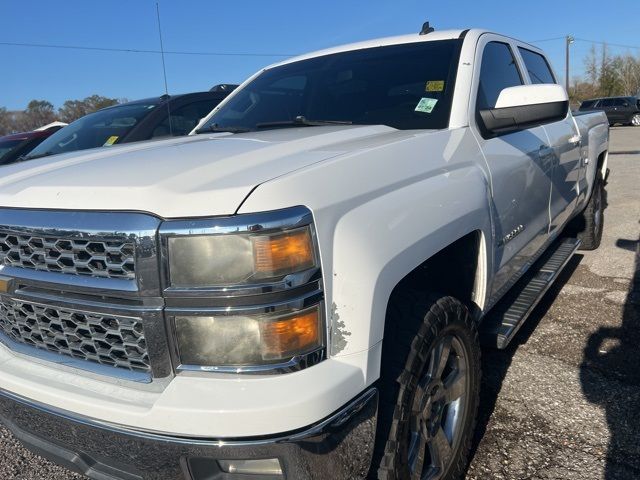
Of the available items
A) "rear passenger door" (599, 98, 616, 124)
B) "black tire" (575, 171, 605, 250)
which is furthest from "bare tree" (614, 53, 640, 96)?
"black tire" (575, 171, 605, 250)

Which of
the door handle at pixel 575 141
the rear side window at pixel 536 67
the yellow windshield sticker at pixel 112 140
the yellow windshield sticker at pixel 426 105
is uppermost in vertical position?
the rear side window at pixel 536 67

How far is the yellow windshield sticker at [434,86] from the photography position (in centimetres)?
263

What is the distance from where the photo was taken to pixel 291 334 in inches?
56.4

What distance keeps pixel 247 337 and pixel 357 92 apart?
1846mm

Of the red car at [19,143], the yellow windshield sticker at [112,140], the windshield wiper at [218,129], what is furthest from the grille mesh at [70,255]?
the red car at [19,143]

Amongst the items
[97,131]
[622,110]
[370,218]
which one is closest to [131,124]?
[97,131]

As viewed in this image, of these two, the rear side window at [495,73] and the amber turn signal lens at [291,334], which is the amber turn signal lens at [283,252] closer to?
the amber turn signal lens at [291,334]

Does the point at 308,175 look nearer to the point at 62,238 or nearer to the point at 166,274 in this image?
the point at 166,274

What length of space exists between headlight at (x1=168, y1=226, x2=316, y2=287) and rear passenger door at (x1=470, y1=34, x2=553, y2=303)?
4.23ft

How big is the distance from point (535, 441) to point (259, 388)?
1674mm

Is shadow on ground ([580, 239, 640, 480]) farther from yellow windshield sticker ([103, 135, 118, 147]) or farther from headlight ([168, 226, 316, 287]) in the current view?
yellow windshield sticker ([103, 135, 118, 147])

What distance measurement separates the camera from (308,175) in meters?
1.54

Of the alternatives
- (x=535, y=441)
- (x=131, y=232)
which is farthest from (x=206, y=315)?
(x=535, y=441)

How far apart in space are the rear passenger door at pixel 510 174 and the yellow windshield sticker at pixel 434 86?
0.52 feet
